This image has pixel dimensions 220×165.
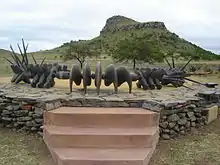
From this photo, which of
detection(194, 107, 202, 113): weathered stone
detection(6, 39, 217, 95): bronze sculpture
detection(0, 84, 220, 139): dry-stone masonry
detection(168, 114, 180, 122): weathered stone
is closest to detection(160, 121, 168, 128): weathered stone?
detection(0, 84, 220, 139): dry-stone masonry

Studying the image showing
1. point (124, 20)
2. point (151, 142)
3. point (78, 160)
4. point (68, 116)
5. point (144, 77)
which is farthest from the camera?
point (124, 20)

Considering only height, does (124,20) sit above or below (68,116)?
above

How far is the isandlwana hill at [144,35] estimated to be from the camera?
41625 millimetres

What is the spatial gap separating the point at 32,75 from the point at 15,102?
280 centimetres

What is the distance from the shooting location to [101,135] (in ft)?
18.1

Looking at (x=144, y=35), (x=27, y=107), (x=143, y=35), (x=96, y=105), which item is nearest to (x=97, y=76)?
(x=96, y=105)

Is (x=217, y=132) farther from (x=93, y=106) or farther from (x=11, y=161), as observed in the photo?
(x=11, y=161)

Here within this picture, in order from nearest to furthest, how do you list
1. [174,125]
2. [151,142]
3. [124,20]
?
[151,142] < [174,125] < [124,20]

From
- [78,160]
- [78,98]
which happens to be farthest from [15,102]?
[78,160]

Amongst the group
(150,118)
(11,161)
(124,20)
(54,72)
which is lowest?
(11,161)

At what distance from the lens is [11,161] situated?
521cm

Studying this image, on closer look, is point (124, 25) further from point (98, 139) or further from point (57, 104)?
point (98, 139)

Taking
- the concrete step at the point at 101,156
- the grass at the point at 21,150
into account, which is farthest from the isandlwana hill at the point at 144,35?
the concrete step at the point at 101,156

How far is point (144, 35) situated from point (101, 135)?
3554 centimetres
